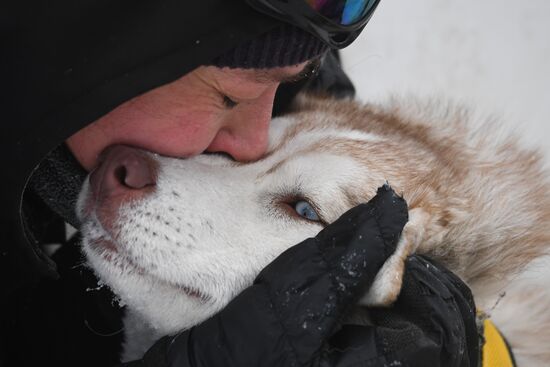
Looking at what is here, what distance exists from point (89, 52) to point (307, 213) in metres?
0.64

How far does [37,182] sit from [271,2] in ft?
2.50

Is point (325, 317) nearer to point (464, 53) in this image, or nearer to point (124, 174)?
point (124, 174)

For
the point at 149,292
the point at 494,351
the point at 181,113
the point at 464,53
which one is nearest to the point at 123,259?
the point at 149,292

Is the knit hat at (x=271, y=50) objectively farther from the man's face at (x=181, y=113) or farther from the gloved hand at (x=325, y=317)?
the gloved hand at (x=325, y=317)

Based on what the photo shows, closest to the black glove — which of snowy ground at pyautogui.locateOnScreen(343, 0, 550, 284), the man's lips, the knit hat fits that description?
the man's lips

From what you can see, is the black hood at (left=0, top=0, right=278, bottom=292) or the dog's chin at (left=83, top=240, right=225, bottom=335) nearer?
the black hood at (left=0, top=0, right=278, bottom=292)

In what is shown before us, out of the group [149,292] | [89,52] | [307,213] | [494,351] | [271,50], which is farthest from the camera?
[494,351]

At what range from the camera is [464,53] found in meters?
3.55

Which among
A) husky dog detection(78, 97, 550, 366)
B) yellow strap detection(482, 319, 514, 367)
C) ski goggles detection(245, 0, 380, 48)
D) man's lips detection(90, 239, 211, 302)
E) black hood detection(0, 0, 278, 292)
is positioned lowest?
yellow strap detection(482, 319, 514, 367)

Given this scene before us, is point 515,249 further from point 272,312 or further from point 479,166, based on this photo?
point 272,312

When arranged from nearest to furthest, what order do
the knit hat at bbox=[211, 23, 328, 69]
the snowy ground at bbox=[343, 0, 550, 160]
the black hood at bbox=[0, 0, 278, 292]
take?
the black hood at bbox=[0, 0, 278, 292] → the knit hat at bbox=[211, 23, 328, 69] → the snowy ground at bbox=[343, 0, 550, 160]

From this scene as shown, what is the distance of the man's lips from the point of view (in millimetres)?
1314

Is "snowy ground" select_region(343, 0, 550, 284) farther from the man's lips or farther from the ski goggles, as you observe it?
the man's lips

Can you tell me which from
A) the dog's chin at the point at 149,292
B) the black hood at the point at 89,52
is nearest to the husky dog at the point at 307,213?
the dog's chin at the point at 149,292
